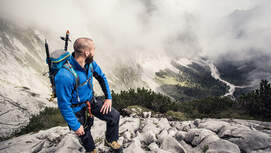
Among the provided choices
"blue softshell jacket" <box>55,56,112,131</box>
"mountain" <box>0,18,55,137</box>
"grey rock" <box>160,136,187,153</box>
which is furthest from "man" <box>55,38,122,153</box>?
"mountain" <box>0,18,55,137</box>

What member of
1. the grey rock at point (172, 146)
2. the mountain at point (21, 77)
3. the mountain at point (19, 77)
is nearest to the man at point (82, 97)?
the grey rock at point (172, 146)

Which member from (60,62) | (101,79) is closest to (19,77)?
(101,79)

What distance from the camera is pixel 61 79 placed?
10.5 feet

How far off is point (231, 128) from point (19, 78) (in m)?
70.9

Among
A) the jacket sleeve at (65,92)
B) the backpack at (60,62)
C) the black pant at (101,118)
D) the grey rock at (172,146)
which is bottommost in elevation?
the grey rock at (172,146)

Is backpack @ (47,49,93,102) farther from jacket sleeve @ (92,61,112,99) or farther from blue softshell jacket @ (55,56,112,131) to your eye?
jacket sleeve @ (92,61,112,99)

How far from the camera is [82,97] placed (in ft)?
13.0

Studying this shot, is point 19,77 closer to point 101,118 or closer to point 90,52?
point 101,118

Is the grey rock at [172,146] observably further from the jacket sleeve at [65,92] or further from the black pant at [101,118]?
the jacket sleeve at [65,92]

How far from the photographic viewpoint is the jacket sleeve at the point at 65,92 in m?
3.20

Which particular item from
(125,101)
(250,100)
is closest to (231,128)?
(125,101)

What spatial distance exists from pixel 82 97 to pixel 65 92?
0.71m

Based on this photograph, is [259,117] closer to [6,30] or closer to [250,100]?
[250,100]

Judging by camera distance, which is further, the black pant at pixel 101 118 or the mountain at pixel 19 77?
the mountain at pixel 19 77
